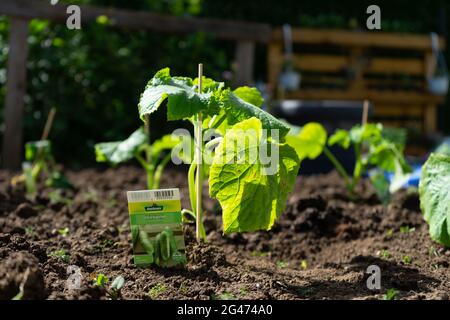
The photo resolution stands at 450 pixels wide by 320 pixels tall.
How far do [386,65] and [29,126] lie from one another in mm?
4053

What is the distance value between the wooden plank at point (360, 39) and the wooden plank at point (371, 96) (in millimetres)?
475

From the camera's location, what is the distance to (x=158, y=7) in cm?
540

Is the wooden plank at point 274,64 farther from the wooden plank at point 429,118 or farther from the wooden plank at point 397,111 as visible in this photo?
the wooden plank at point 429,118

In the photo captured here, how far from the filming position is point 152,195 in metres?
2.17

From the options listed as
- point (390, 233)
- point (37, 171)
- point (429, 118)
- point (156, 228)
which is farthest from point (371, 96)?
point (156, 228)

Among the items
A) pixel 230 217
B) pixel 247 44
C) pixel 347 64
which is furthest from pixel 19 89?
pixel 347 64

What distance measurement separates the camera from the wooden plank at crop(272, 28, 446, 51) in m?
6.85

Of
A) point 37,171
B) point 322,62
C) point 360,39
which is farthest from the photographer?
point 322,62

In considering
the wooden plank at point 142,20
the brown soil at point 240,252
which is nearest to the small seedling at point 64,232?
the brown soil at point 240,252

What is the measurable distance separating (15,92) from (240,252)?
2370 millimetres

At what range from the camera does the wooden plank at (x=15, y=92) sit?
14.5 feet

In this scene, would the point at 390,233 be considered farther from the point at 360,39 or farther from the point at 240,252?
the point at 360,39

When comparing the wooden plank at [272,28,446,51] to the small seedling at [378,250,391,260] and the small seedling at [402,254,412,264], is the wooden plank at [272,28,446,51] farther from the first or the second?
the small seedling at [402,254,412,264]
